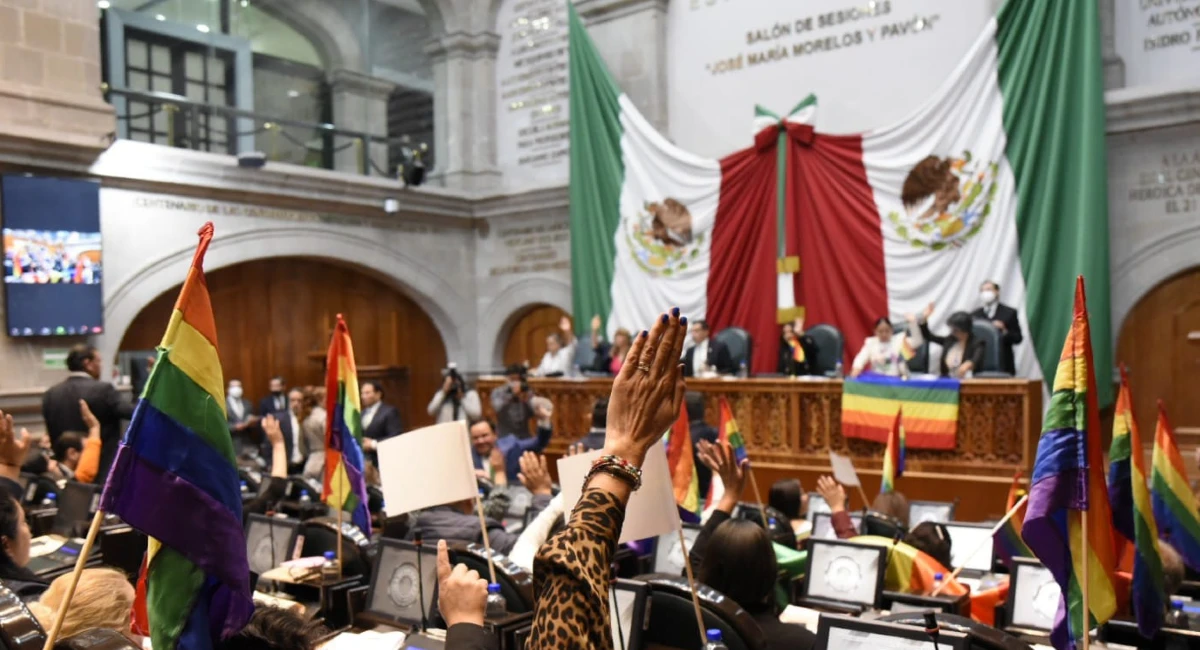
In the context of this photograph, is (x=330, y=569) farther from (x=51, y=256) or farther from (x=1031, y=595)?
(x=51, y=256)

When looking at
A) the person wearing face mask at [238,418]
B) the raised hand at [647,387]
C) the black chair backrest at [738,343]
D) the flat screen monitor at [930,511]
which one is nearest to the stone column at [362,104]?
the person wearing face mask at [238,418]

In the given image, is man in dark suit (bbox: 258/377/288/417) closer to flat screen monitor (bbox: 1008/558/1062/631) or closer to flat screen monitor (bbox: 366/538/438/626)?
flat screen monitor (bbox: 366/538/438/626)

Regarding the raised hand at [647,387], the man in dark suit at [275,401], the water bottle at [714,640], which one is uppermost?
the raised hand at [647,387]

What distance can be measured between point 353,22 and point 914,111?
8.19 metres

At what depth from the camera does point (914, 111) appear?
372 inches

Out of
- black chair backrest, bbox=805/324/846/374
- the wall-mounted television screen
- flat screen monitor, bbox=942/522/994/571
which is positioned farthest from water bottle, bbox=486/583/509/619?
the wall-mounted television screen

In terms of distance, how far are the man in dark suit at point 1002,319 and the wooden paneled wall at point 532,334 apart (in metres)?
5.86

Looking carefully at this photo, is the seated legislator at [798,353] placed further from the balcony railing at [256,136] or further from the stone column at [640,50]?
the balcony railing at [256,136]

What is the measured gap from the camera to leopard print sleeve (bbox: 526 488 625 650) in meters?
1.21

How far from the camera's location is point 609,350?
415 inches

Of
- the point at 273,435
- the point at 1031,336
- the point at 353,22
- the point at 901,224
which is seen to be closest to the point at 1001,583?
the point at 273,435

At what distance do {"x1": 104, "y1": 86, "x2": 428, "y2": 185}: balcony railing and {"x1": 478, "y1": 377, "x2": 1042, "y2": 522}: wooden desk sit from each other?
483cm

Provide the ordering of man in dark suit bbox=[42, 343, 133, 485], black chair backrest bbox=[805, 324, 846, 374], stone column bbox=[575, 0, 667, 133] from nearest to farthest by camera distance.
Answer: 1. man in dark suit bbox=[42, 343, 133, 485]
2. black chair backrest bbox=[805, 324, 846, 374]
3. stone column bbox=[575, 0, 667, 133]

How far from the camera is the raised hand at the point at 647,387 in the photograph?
1359 mm
